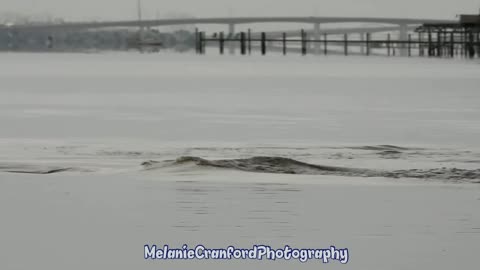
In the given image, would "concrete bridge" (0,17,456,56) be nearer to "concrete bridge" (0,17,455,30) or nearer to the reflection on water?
"concrete bridge" (0,17,455,30)

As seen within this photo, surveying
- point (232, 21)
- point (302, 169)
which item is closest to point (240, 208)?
point (302, 169)

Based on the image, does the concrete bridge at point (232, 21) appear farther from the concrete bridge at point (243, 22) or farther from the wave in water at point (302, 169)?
the wave in water at point (302, 169)

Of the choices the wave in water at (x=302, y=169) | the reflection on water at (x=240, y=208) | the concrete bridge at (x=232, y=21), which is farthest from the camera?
the concrete bridge at (x=232, y=21)

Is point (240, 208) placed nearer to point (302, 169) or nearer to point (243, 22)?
point (302, 169)

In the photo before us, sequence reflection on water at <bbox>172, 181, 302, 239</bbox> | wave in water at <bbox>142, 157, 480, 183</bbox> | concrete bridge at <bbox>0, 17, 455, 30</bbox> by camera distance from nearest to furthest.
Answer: reflection on water at <bbox>172, 181, 302, 239</bbox>, wave in water at <bbox>142, 157, 480, 183</bbox>, concrete bridge at <bbox>0, 17, 455, 30</bbox>

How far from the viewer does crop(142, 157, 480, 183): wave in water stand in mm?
8391

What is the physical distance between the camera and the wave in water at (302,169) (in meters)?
8.39

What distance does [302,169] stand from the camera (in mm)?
8672

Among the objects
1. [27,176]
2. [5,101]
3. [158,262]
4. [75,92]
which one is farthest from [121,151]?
[75,92]

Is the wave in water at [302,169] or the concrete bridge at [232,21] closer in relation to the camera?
the wave in water at [302,169]

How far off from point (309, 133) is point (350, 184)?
175 inches

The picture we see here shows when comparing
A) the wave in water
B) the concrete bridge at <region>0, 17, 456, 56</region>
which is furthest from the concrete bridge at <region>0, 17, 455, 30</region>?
the wave in water

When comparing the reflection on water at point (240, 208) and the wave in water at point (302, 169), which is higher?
the reflection on water at point (240, 208)

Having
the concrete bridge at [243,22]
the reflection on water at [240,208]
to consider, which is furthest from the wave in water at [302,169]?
the concrete bridge at [243,22]
